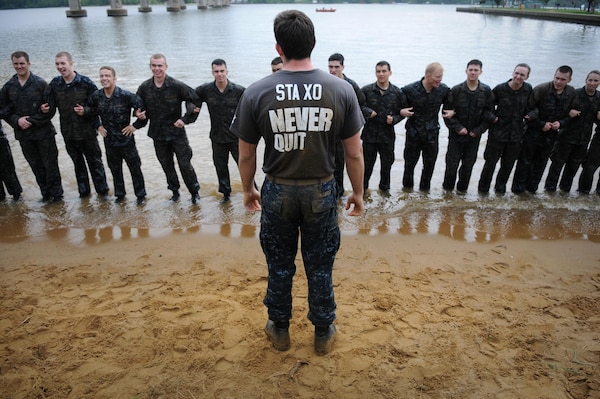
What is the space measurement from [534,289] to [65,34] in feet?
166

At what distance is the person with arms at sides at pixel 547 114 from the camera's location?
6008 mm

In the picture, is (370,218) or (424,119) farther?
(424,119)

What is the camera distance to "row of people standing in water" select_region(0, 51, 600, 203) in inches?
232

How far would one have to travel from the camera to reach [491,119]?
6020 millimetres

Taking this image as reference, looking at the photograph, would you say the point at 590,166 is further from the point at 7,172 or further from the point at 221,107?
the point at 7,172

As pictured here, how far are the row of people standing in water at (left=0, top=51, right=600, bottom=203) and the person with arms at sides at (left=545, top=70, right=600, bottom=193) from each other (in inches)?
0.6

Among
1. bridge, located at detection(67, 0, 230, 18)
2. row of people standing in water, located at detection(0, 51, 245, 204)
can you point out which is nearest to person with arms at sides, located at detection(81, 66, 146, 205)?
row of people standing in water, located at detection(0, 51, 245, 204)

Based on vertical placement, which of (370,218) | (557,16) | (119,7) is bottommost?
(370,218)

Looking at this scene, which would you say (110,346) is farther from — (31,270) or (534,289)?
(534,289)

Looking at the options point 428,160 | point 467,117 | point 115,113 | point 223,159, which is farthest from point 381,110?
point 115,113

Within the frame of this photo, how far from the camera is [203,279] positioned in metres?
4.29

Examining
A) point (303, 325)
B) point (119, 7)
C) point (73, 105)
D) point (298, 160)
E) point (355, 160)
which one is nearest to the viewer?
point (298, 160)

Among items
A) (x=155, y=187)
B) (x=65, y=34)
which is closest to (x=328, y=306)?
(x=155, y=187)

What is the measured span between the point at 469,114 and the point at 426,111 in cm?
62
